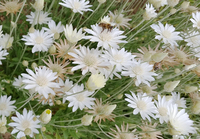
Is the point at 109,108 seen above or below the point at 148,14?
below

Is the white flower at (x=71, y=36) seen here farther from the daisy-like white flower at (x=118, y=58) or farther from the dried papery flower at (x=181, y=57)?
the dried papery flower at (x=181, y=57)

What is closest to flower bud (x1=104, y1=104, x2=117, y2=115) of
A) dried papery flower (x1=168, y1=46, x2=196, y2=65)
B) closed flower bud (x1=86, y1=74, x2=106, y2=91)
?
closed flower bud (x1=86, y1=74, x2=106, y2=91)

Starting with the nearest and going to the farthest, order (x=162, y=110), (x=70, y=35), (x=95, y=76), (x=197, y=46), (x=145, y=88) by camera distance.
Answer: (x=95, y=76)
(x=70, y=35)
(x=162, y=110)
(x=145, y=88)
(x=197, y=46)

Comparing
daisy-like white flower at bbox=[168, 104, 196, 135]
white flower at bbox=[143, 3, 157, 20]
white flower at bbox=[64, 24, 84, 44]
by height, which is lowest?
daisy-like white flower at bbox=[168, 104, 196, 135]

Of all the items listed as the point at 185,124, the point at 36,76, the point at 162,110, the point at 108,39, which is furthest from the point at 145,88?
the point at 36,76

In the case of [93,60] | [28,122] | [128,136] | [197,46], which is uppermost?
[197,46]

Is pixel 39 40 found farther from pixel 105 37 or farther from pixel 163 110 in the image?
pixel 163 110

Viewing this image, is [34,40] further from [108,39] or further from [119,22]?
[119,22]

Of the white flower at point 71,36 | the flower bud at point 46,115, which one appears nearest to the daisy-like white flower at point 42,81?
the flower bud at point 46,115

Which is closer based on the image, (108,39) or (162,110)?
(108,39)

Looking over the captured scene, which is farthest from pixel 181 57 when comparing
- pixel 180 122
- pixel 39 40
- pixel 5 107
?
pixel 5 107

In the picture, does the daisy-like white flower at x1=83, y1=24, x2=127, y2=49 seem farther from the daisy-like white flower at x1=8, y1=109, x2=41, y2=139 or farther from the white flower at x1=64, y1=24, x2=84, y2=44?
the daisy-like white flower at x1=8, y1=109, x2=41, y2=139
